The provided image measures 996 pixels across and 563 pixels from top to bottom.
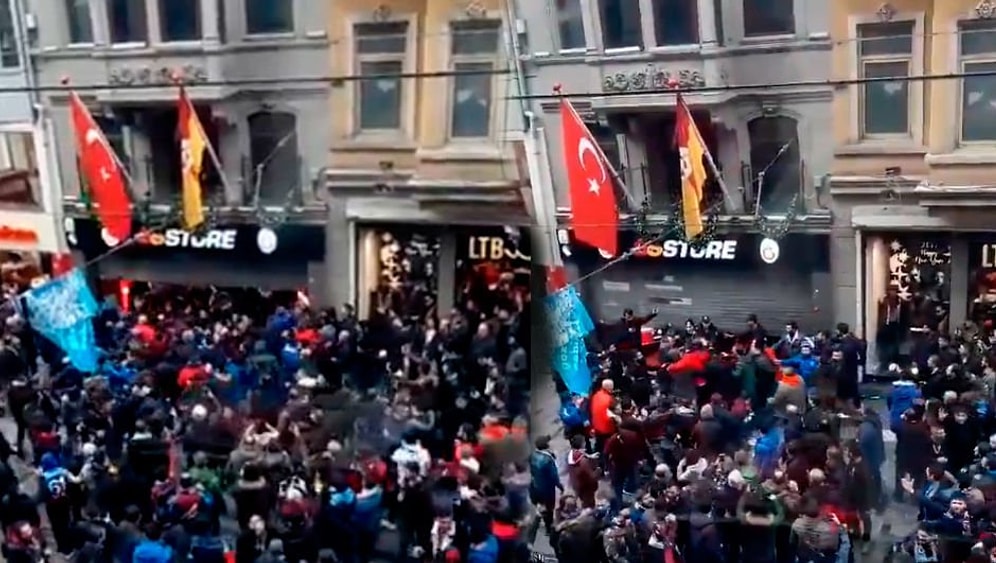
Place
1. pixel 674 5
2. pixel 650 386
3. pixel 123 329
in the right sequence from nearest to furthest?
pixel 674 5 → pixel 650 386 → pixel 123 329

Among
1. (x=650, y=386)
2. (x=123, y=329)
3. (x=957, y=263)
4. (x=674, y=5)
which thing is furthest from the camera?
(x=123, y=329)

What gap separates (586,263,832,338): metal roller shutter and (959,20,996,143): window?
0.39 m

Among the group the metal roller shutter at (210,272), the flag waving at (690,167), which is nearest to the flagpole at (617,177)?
the flag waving at (690,167)

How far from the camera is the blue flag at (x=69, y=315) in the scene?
3281mm

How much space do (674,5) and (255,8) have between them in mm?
934

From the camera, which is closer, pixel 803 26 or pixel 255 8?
pixel 803 26

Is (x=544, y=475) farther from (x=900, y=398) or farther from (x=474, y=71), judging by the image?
(x=474, y=71)

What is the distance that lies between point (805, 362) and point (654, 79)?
0.63 meters

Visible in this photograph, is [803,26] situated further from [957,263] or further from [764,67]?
[957,263]

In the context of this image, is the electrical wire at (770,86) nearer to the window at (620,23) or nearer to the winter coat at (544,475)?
the window at (620,23)

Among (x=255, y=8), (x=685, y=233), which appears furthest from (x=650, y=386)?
(x=255, y=8)

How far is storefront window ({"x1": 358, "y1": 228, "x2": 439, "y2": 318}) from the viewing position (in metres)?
2.87

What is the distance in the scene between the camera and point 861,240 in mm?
2521

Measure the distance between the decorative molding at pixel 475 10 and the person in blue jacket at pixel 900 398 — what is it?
1.12 meters
